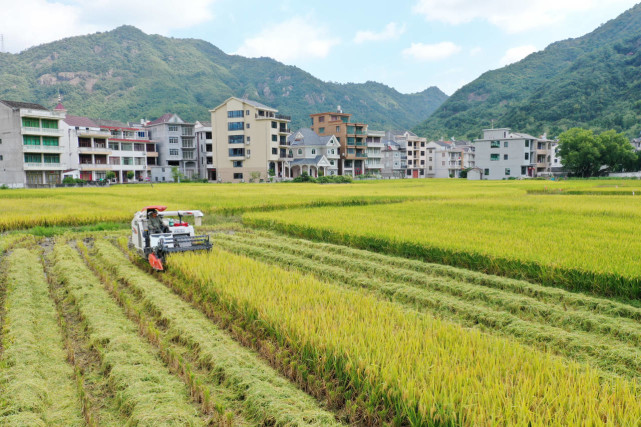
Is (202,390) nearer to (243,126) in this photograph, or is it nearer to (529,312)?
(529,312)

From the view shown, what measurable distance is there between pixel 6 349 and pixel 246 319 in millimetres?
3360

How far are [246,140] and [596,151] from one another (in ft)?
182

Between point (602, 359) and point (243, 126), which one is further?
point (243, 126)

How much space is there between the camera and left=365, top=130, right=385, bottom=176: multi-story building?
9256 centimetres

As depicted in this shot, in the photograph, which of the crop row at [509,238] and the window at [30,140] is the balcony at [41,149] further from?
the crop row at [509,238]

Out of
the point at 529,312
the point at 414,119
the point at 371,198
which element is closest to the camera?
the point at 529,312

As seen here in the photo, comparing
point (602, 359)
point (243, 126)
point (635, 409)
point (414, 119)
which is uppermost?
point (414, 119)

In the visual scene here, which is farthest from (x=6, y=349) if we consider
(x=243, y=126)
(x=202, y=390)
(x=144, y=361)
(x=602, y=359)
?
(x=243, y=126)

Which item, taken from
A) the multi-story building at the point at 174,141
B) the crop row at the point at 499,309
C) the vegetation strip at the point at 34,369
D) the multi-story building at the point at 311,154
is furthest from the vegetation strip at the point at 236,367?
the multi-story building at the point at 174,141

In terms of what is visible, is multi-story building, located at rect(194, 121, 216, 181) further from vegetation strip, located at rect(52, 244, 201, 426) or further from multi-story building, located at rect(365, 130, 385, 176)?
vegetation strip, located at rect(52, 244, 201, 426)

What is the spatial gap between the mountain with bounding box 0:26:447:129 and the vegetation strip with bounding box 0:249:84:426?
314ft

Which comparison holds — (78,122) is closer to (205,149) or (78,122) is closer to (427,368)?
(205,149)

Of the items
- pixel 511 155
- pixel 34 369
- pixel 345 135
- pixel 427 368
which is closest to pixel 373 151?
pixel 345 135

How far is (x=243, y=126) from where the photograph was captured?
70500mm
